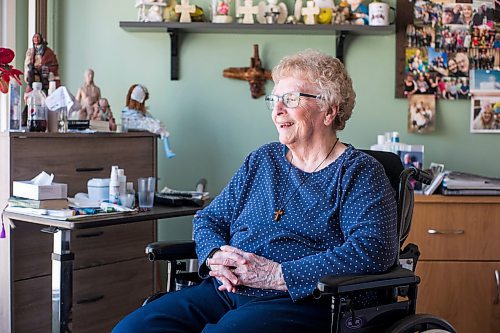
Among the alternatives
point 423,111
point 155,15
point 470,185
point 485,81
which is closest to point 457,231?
point 470,185

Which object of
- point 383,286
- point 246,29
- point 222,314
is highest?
point 246,29

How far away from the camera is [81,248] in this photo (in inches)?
112

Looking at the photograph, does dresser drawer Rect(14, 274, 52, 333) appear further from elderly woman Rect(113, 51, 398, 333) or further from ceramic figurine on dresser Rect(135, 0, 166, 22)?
ceramic figurine on dresser Rect(135, 0, 166, 22)

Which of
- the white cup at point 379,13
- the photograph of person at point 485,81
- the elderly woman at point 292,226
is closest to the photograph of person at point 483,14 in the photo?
the photograph of person at point 485,81

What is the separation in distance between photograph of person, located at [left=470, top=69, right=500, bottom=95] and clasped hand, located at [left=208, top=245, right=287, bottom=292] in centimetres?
183

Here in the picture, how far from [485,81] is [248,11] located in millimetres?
1132

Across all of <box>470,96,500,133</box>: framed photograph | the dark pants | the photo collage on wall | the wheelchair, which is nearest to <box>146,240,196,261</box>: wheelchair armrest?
the wheelchair

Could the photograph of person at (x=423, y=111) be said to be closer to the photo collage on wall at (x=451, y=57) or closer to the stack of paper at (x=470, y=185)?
the photo collage on wall at (x=451, y=57)

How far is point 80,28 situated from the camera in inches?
136

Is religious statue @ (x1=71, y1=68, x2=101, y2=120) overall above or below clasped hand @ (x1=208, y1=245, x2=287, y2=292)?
above

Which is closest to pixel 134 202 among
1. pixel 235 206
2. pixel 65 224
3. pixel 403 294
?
pixel 65 224

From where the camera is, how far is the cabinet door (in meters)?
3.05

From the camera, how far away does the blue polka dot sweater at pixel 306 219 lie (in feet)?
6.10

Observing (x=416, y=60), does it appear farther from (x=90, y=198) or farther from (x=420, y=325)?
(x=420, y=325)
